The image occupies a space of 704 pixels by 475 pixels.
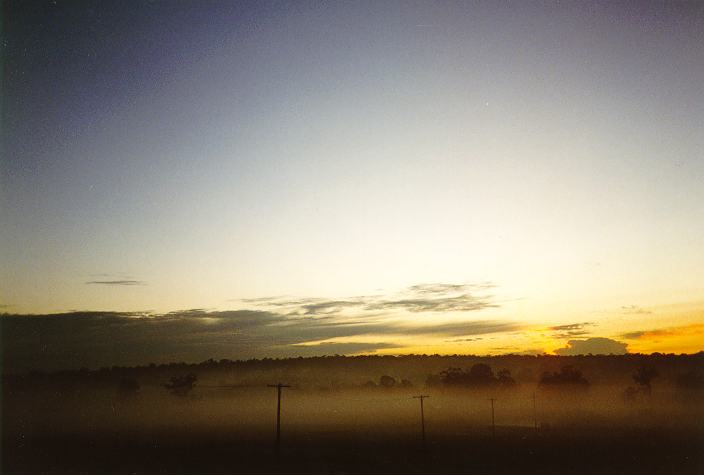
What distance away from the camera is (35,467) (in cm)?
6694

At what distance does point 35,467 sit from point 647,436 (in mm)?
111272

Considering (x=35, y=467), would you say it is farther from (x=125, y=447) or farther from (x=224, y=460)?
(x=125, y=447)

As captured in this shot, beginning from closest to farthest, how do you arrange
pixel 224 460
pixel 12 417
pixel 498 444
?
pixel 224 460 → pixel 498 444 → pixel 12 417

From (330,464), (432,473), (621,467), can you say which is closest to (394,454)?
(330,464)

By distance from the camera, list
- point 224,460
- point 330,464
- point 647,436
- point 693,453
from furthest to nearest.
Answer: point 647,436 < point 693,453 < point 224,460 < point 330,464

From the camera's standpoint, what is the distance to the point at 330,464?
2702 inches

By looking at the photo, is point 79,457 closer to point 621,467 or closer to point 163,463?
point 163,463

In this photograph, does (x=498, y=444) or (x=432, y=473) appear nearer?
(x=432, y=473)

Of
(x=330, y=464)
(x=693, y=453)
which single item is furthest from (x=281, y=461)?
(x=693, y=453)

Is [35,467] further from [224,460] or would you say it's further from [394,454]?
[394,454]

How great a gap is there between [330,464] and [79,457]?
123ft

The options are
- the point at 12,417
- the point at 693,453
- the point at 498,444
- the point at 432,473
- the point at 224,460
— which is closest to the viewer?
the point at 432,473

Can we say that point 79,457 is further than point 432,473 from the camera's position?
Yes

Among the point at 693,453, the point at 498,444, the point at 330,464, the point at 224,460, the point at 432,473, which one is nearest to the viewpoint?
the point at 432,473
